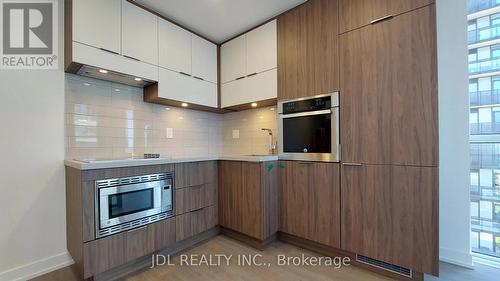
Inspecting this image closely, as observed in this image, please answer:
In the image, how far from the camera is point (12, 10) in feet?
5.72

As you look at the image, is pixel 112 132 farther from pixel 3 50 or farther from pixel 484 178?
pixel 484 178

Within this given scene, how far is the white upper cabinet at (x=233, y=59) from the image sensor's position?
2680 mm

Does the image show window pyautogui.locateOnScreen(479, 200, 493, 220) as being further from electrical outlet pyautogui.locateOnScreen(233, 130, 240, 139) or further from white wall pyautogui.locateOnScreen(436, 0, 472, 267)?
electrical outlet pyautogui.locateOnScreen(233, 130, 240, 139)

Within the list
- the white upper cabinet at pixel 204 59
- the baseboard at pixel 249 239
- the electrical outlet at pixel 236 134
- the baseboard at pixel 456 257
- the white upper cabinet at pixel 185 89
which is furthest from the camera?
the electrical outlet at pixel 236 134

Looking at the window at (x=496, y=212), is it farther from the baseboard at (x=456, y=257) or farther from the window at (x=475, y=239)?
the baseboard at (x=456, y=257)

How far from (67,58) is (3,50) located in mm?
419

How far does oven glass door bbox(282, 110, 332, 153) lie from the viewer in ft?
6.59

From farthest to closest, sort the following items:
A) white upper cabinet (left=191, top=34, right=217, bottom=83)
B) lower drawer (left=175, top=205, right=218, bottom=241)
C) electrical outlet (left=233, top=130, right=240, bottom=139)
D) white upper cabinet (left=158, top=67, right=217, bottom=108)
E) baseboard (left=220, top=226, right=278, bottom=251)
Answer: electrical outlet (left=233, top=130, right=240, bottom=139) → white upper cabinet (left=191, top=34, right=217, bottom=83) → white upper cabinet (left=158, top=67, right=217, bottom=108) → baseboard (left=220, top=226, right=278, bottom=251) → lower drawer (left=175, top=205, right=218, bottom=241)

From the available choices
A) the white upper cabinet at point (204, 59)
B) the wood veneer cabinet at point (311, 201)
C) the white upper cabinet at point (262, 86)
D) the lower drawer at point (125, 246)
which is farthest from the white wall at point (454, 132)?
the lower drawer at point (125, 246)

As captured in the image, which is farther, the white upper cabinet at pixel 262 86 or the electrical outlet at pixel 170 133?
the electrical outlet at pixel 170 133

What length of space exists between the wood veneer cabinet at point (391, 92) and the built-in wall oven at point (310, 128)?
0.29ft

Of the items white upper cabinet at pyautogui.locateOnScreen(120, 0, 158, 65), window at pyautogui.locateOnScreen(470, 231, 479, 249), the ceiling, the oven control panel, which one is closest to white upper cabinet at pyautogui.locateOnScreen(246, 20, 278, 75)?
the ceiling

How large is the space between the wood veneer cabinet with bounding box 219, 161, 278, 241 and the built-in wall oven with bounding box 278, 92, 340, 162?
0.96 ft

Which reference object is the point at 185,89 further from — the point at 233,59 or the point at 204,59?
the point at 233,59
